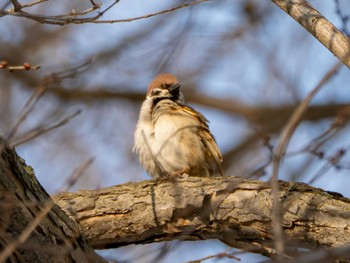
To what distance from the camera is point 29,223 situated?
2889 millimetres

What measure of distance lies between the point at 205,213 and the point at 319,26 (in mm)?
1223

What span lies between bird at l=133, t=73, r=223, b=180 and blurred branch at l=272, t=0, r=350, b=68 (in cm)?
148

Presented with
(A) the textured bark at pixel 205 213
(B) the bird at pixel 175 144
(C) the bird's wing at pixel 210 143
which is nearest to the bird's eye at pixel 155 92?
(B) the bird at pixel 175 144

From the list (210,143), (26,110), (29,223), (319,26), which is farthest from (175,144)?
(26,110)

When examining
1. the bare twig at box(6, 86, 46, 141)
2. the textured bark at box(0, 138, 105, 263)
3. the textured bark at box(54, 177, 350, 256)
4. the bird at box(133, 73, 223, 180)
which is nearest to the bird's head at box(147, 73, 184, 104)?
the bird at box(133, 73, 223, 180)

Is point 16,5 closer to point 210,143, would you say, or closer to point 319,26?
point 319,26

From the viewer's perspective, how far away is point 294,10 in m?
3.57

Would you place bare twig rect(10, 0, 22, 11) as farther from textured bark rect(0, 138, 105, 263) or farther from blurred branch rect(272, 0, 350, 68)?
blurred branch rect(272, 0, 350, 68)

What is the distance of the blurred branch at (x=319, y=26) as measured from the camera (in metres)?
3.35

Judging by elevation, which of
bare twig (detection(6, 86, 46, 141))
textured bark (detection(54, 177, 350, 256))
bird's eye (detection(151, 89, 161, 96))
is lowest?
bare twig (detection(6, 86, 46, 141))

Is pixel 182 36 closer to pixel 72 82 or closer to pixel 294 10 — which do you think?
pixel 72 82

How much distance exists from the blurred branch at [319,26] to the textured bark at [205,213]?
3.14 feet

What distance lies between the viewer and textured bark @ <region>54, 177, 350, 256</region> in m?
3.89

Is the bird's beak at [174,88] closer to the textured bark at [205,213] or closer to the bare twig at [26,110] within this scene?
the textured bark at [205,213]
